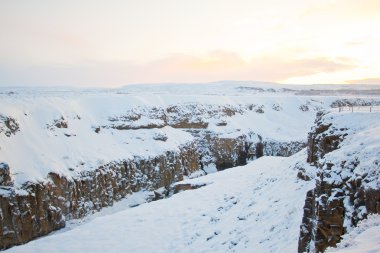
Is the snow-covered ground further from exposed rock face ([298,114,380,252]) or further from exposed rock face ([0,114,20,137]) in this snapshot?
exposed rock face ([298,114,380,252])

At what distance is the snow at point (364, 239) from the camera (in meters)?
6.99

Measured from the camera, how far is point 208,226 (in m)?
19.1

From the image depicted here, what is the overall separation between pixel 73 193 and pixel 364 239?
2834 centimetres

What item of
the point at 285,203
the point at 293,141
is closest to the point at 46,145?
the point at 285,203

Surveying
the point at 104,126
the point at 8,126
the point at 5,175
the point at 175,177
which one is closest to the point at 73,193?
the point at 5,175

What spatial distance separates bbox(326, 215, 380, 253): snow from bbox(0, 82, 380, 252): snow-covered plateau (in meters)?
0.11

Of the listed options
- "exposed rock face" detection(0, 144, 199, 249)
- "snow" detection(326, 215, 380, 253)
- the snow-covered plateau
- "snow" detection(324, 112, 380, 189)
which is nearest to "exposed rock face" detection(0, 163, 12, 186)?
the snow-covered plateau

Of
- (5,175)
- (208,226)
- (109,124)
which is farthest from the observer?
(109,124)

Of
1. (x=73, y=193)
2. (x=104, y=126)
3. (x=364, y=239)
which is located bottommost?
(x=73, y=193)

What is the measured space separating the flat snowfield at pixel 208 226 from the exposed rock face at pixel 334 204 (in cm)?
153

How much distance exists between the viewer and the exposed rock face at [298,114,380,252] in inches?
392

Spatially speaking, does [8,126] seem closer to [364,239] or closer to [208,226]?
[208,226]

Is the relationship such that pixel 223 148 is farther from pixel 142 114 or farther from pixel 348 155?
pixel 348 155

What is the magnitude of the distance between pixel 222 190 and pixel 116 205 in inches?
613
